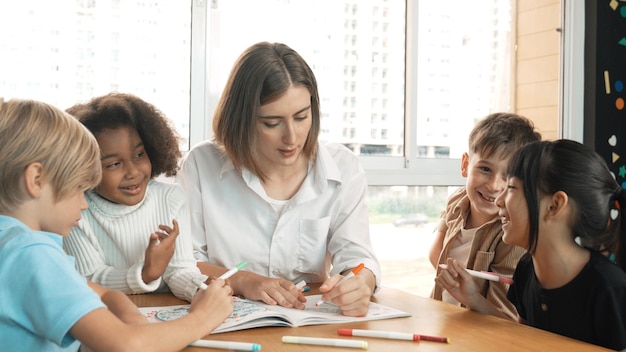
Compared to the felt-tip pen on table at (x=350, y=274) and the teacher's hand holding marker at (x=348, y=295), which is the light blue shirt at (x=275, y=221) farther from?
the teacher's hand holding marker at (x=348, y=295)

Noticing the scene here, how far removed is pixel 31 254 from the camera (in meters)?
0.97

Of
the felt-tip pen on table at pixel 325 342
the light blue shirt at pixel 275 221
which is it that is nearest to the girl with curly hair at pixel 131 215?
the light blue shirt at pixel 275 221

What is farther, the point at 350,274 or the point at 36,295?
the point at 350,274

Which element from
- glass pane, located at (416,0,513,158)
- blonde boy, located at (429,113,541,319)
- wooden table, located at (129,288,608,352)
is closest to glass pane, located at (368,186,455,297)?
glass pane, located at (416,0,513,158)

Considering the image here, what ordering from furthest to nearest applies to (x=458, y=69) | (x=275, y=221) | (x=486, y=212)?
1. (x=458, y=69)
2. (x=486, y=212)
3. (x=275, y=221)

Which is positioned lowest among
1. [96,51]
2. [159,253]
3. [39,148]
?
[159,253]

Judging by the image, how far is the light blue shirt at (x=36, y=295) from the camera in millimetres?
945

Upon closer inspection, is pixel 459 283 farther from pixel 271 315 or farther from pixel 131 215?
pixel 131 215

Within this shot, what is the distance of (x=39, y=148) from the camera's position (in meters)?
1.06

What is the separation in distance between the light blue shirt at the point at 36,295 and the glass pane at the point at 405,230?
217 centimetres

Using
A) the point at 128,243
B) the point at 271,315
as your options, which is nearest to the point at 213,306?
the point at 271,315

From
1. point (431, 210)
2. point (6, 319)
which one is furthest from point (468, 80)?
point (6, 319)

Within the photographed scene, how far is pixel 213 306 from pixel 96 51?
5.16ft

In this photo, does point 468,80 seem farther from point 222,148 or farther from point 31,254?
point 31,254
